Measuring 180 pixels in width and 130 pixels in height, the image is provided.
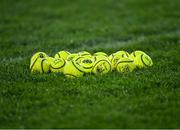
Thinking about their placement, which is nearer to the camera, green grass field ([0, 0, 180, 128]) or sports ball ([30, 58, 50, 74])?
green grass field ([0, 0, 180, 128])

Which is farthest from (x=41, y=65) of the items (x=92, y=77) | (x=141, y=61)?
(x=141, y=61)

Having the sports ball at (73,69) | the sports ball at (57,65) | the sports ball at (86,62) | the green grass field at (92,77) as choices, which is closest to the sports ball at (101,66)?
the sports ball at (86,62)

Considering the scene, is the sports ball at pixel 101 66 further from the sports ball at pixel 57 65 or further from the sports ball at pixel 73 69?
the sports ball at pixel 57 65

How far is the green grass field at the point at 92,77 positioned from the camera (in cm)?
752

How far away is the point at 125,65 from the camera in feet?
32.7

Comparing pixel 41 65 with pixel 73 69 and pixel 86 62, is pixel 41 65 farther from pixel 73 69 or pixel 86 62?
pixel 86 62

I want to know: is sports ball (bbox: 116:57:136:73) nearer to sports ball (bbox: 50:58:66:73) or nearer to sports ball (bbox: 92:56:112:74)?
sports ball (bbox: 92:56:112:74)

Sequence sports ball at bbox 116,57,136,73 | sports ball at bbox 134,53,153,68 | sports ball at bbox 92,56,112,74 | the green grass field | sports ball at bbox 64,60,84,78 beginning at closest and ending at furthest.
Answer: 1. the green grass field
2. sports ball at bbox 64,60,84,78
3. sports ball at bbox 92,56,112,74
4. sports ball at bbox 116,57,136,73
5. sports ball at bbox 134,53,153,68

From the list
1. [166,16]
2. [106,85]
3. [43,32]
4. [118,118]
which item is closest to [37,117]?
[118,118]

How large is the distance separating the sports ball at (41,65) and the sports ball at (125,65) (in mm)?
1562

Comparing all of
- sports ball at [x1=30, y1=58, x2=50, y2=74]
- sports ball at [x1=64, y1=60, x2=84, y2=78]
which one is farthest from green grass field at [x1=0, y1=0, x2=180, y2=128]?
sports ball at [x1=30, y1=58, x2=50, y2=74]

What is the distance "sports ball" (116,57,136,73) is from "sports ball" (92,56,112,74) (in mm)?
208

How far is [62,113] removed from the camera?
7707 millimetres

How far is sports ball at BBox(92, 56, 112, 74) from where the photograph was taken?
32.1ft
